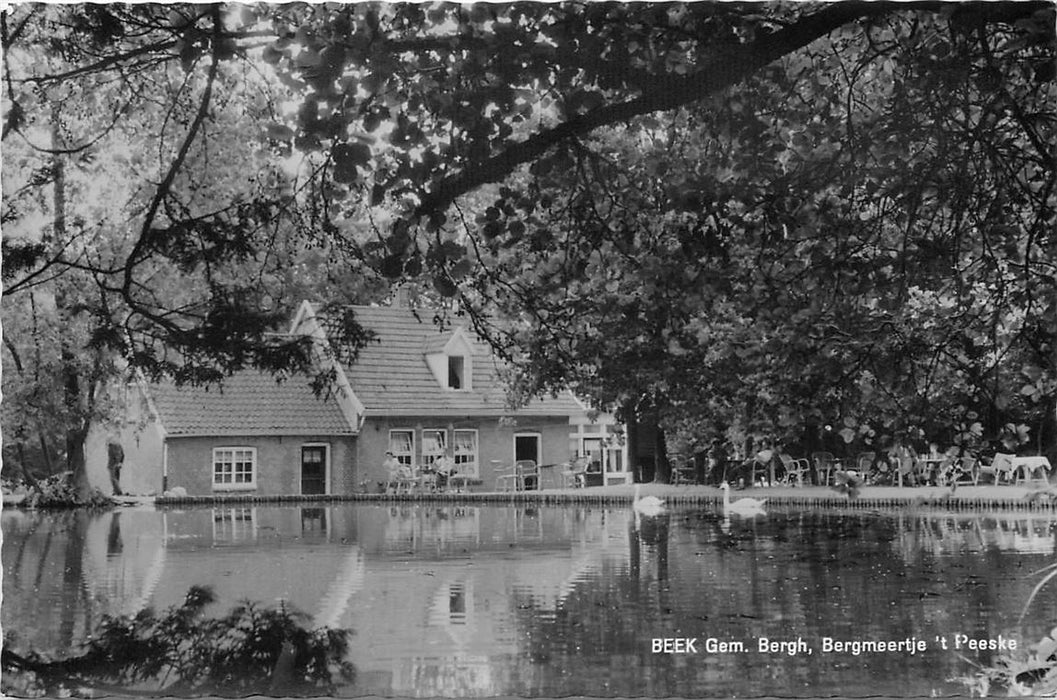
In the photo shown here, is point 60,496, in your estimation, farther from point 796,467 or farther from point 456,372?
point 796,467

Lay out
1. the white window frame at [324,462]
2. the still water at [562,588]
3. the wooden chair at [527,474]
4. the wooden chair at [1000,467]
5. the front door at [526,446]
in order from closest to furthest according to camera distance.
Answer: the still water at [562,588], the wooden chair at [1000,467], the white window frame at [324,462], the front door at [526,446], the wooden chair at [527,474]

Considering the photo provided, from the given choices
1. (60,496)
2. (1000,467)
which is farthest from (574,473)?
(60,496)

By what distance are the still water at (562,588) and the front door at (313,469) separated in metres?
0.09

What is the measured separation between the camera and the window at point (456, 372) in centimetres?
461

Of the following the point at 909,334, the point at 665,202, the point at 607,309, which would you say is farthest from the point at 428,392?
the point at 909,334

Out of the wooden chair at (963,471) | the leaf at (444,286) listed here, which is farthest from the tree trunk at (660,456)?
the wooden chair at (963,471)

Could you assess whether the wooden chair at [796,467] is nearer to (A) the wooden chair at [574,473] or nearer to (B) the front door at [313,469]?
(A) the wooden chair at [574,473]

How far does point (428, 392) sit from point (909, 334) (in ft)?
6.17

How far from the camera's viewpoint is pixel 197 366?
4410mm

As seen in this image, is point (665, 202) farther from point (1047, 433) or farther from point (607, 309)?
point (1047, 433)

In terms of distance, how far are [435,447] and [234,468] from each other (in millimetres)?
794

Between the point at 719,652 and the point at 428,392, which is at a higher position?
the point at 428,392

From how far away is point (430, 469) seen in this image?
4.88 metres

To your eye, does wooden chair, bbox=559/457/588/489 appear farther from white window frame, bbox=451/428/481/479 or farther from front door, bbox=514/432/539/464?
white window frame, bbox=451/428/481/479
